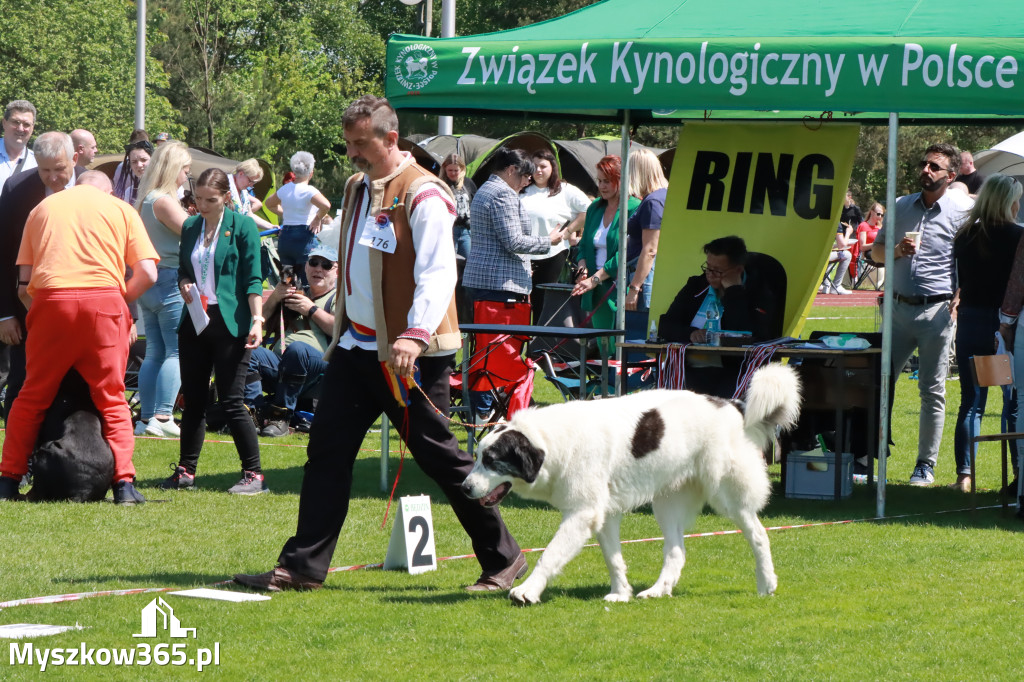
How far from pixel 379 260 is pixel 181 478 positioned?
3.65m

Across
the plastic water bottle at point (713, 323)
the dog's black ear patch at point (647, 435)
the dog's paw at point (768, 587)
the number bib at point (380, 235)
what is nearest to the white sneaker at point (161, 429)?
the plastic water bottle at point (713, 323)

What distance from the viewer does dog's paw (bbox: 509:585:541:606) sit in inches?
210

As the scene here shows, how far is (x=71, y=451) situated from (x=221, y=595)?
8.59 feet

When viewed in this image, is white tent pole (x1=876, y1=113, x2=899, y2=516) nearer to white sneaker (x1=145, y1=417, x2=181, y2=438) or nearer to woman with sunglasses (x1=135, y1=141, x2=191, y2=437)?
woman with sunglasses (x1=135, y1=141, x2=191, y2=437)

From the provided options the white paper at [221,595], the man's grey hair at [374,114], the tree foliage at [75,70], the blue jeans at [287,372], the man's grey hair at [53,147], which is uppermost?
Answer: the tree foliage at [75,70]

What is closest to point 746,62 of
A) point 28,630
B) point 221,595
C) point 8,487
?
point 221,595

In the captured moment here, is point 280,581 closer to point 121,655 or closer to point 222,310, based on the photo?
point 121,655

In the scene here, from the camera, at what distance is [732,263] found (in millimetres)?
8680

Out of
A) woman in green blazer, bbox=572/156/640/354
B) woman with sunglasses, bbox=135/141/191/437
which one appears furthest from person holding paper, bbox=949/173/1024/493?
woman with sunglasses, bbox=135/141/191/437

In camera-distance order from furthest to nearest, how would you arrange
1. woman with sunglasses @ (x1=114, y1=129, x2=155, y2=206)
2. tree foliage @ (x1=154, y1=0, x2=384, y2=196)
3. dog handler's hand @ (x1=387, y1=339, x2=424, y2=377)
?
1. tree foliage @ (x1=154, y1=0, x2=384, y2=196)
2. woman with sunglasses @ (x1=114, y1=129, x2=155, y2=206)
3. dog handler's hand @ (x1=387, y1=339, x2=424, y2=377)

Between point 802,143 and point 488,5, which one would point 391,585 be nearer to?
point 802,143

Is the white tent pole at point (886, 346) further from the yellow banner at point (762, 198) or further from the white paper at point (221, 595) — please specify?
the white paper at point (221, 595)

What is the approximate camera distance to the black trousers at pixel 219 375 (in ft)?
26.9

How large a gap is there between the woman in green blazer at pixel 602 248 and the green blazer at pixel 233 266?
115 inches
